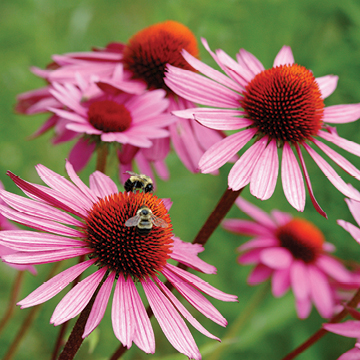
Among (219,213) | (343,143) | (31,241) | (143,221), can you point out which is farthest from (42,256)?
(343,143)

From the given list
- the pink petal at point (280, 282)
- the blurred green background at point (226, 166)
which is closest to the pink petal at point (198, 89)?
the pink petal at point (280, 282)

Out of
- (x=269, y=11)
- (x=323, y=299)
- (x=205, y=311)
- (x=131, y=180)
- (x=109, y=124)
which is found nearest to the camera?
(x=205, y=311)

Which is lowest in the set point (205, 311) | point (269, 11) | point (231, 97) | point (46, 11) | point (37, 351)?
point (37, 351)

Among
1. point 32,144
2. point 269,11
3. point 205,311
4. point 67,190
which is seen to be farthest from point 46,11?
point 205,311

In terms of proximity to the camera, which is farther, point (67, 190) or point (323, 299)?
point (323, 299)

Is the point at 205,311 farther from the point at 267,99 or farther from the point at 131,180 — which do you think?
the point at 267,99

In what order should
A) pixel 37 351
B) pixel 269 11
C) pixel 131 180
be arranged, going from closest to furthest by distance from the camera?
pixel 131 180 → pixel 37 351 → pixel 269 11

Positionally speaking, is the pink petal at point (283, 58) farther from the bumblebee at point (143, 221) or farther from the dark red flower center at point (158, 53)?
the bumblebee at point (143, 221)
